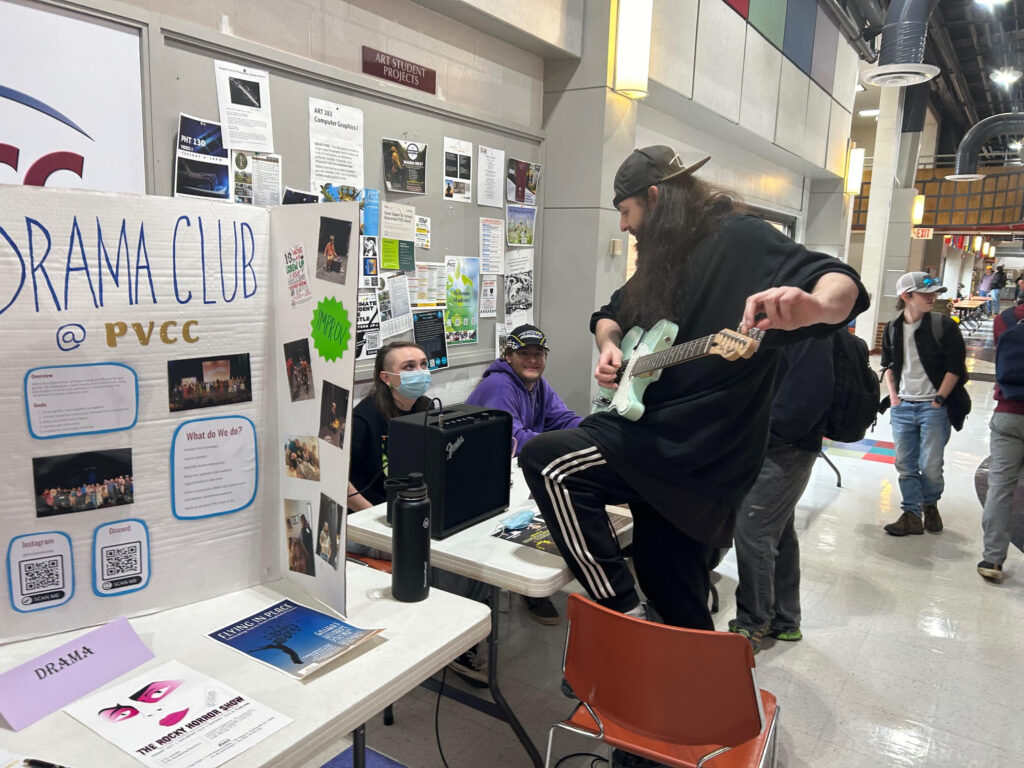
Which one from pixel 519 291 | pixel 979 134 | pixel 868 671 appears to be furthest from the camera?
pixel 979 134

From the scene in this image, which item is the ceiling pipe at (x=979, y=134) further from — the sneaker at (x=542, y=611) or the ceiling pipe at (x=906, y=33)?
the sneaker at (x=542, y=611)

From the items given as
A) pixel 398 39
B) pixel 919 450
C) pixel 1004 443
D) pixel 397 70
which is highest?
pixel 398 39

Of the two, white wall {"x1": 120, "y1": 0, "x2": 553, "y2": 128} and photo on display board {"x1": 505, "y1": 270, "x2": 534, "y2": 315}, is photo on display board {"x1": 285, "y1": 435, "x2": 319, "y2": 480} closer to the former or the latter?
white wall {"x1": 120, "y1": 0, "x2": 553, "y2": 128}

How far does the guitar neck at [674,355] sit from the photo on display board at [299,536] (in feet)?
2.85

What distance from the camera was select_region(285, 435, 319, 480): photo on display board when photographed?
1.19 m

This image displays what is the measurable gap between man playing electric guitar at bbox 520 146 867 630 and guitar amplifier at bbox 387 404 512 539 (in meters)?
0.17

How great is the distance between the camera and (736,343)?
4.47ft

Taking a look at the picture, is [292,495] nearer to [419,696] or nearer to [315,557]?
[315,557]

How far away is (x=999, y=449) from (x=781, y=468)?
64.0 inches

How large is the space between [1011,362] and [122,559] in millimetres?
3837

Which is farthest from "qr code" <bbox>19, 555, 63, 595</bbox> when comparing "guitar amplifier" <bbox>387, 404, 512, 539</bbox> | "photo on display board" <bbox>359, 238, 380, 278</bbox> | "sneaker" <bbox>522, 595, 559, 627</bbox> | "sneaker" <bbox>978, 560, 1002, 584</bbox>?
"sneaker" <bbox>978, 560, 1002, 584</bbox>

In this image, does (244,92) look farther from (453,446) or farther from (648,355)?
(648,355)

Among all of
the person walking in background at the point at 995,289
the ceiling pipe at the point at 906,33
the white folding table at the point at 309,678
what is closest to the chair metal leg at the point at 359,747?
the white folding table at the point at 309,678

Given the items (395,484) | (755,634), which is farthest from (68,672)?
(755,634)
